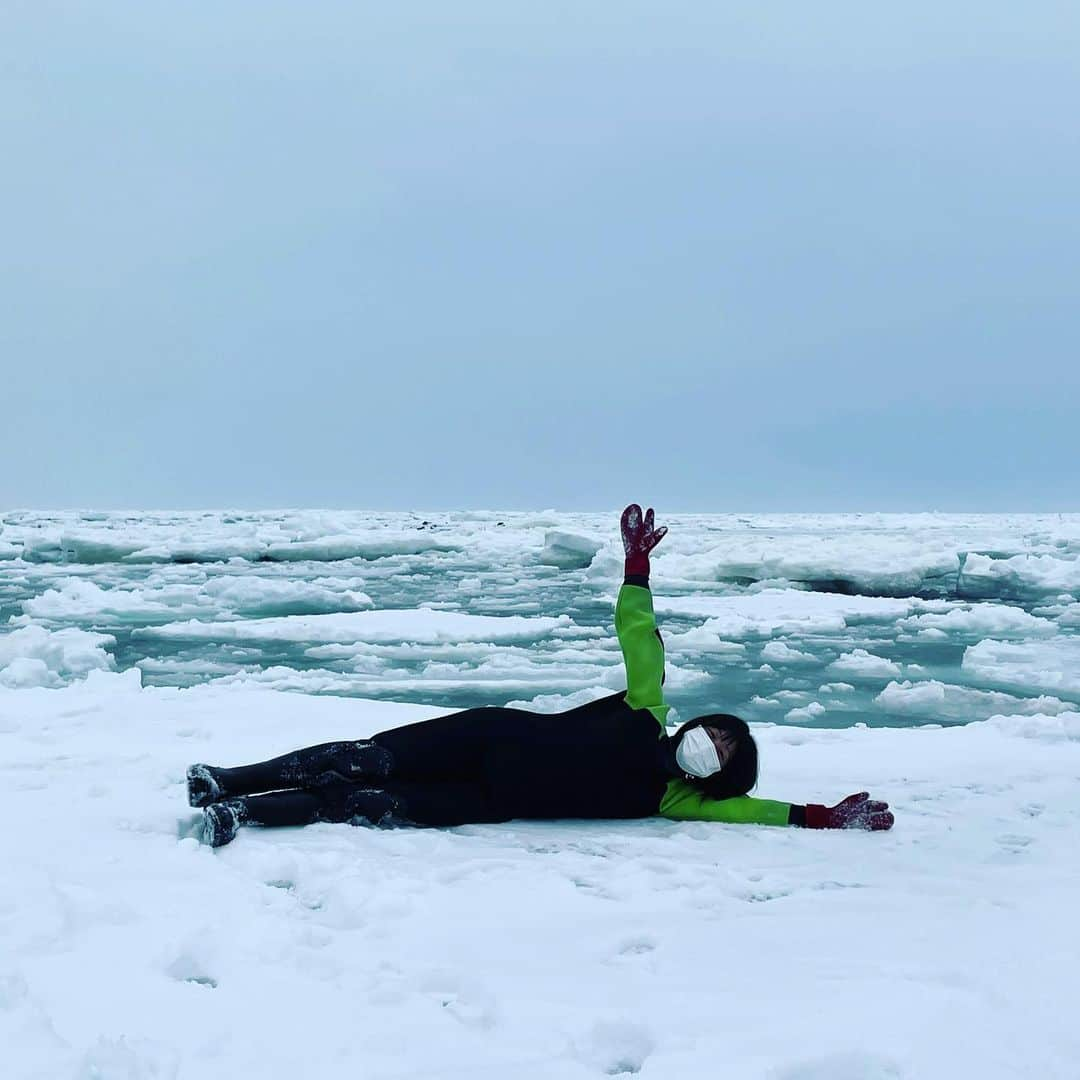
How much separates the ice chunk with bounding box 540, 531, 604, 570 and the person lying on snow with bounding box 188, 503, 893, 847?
18.2 m

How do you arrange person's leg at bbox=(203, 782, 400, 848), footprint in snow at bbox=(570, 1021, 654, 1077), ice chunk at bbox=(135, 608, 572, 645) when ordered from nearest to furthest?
footprint in snow at bbox=(570, 1021, 654, 1077) → person's leg at bbox=(203, 782, 400, 848) → ice chunk at bbox=(135, 608, 572, 645)

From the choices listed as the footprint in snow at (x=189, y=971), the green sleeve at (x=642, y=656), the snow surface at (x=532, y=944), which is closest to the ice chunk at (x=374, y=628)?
the snow surface at (x=532, y=944)

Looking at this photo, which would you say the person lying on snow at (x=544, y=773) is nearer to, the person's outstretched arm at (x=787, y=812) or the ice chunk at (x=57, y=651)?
the person's outstretched arm at (x=787, y=812)

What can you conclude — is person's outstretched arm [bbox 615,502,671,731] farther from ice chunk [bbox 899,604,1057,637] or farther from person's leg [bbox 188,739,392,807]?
ice chunk [bbox 899,604,1057,637]

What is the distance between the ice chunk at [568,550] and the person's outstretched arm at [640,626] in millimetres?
17950

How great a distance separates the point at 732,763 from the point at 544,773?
19.9 inches

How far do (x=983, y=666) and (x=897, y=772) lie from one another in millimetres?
5204

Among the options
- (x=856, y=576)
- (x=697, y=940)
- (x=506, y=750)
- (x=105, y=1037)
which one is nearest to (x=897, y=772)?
(x=506, y=750)

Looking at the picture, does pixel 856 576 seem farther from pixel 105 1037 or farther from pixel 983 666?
pixel 105 1037

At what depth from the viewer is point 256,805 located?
2.54 m

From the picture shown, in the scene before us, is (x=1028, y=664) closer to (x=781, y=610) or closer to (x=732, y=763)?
(x=781, y=610)

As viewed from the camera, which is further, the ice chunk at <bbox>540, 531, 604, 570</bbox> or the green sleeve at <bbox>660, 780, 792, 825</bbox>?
the ice chunk at <bbox>540, 531, 604, 570</bbox>

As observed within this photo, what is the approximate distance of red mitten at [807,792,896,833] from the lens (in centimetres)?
275

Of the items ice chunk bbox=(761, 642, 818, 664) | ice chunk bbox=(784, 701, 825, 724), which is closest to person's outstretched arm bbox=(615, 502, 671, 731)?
ice chunk bbox=(784, 701, 825, 724)
